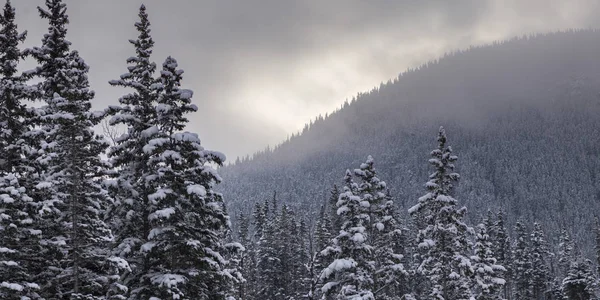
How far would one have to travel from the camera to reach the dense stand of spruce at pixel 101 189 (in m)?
18.5

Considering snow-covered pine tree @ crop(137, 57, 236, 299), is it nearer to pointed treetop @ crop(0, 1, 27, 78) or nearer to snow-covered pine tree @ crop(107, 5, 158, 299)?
snow-covered pine tree @ crop(107, 5, 158, 299)

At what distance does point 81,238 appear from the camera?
20.8 metres

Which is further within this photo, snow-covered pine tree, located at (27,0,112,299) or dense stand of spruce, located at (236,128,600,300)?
dense stand of spruce, located at (236,128,600,300)

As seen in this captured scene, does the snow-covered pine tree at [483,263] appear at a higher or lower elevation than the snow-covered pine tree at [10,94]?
lower

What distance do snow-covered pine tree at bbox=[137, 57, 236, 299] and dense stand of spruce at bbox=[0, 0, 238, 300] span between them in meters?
0.04

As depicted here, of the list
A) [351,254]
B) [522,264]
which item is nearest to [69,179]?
[351,254]

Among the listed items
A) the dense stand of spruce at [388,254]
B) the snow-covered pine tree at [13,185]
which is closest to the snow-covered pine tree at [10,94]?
the snow-covered pine tree at [13,185]

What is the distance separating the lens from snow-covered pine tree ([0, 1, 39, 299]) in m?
18.2

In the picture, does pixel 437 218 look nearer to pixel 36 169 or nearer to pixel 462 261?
pixel 462 261

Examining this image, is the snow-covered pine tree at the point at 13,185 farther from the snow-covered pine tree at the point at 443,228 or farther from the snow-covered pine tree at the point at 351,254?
the snow-covered pine tree at the point at 443,228

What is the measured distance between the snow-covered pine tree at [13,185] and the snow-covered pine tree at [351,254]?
13.5 m

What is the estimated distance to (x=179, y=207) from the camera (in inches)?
750

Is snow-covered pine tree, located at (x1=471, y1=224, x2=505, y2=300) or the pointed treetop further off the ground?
the pointed treetop

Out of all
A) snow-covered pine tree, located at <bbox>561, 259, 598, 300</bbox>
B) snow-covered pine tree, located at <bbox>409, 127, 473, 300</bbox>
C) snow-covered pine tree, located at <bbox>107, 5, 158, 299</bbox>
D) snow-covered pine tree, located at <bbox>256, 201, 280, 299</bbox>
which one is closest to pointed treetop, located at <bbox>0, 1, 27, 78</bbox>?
snow-covered pine tree, located at <bbox>107, 5, 158, 299</bbox>
